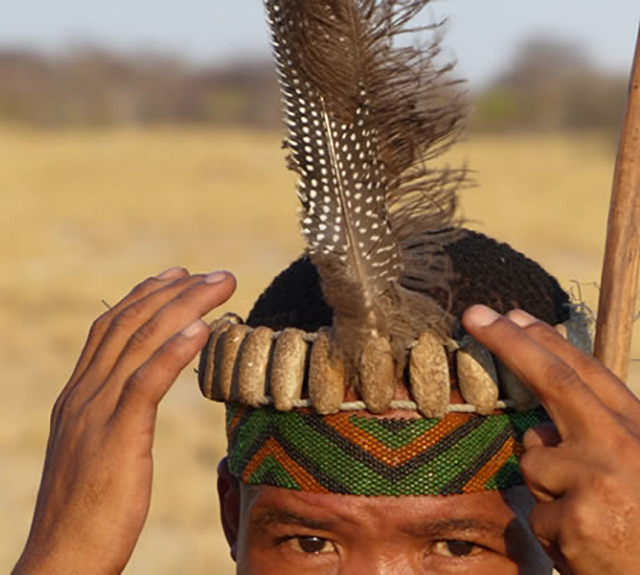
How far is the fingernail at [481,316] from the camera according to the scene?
2.62 meters

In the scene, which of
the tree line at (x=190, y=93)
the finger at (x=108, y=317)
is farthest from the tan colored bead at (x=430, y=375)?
the tree line at (x=190, y=93)

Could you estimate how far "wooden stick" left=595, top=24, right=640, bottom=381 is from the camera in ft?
9.20

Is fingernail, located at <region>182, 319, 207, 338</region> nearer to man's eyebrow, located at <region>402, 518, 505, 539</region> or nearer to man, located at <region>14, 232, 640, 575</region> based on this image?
man, located at <region>14, 232, 640, 575</region>

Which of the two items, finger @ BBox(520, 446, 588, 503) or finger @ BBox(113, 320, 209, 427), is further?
finger @ BBox(113, 320, 209, 427)

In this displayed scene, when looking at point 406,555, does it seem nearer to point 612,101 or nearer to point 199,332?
point 199,332

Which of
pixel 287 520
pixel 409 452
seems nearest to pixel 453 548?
pixel 409 452

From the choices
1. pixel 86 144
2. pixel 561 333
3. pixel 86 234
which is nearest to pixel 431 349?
pixel 561 333

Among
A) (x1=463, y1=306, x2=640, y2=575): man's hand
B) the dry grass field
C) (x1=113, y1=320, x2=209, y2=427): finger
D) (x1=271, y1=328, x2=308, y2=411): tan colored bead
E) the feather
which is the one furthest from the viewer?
the dry grass field

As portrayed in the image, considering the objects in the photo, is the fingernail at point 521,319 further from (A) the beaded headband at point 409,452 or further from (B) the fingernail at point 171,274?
(B) the fingernail at point 171,274

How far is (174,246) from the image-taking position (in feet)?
72.7

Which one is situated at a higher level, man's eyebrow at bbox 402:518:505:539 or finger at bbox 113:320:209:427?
finger at bbox 113:320:209:427

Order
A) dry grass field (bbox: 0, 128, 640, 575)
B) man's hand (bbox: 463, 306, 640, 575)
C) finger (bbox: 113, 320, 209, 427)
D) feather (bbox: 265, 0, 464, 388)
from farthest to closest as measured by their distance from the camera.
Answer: dry grass field (bbox: 0, 128, 640, 575), finger (bbox: 113, 320, 209, 427), feather (bbox: 265, 0, 464, 388), man's hand (bbox: 463, 306, 640, 575)

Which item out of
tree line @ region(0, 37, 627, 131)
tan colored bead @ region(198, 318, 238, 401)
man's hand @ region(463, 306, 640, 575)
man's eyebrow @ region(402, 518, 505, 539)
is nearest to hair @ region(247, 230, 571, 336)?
tan colored bead @ region(198, 318, 238, 401)

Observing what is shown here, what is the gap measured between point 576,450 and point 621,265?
0.51 m
